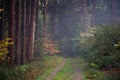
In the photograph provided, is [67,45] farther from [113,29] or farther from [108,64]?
[108,64]

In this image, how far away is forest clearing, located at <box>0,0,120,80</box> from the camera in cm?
2019

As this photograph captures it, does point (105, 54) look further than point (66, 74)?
Yes

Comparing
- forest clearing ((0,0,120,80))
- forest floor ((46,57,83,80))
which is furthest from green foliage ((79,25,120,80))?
forest floor ((46,57,83,80))

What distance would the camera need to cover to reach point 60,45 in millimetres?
54250

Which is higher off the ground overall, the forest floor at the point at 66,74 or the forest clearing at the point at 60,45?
the forest clearing at the point at 60,45

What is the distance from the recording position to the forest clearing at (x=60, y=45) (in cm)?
2019

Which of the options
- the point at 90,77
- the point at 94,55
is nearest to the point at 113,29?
the point at 94,55

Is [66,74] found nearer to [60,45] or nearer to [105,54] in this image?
[105,54]

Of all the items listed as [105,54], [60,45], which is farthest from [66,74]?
[60,45]

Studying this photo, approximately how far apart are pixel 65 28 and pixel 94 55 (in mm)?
33851

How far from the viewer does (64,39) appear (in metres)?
54.5

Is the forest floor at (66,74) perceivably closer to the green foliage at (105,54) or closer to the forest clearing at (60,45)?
the forest clearing at (60,45)

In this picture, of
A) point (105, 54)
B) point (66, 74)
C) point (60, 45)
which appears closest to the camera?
point (66, 74)

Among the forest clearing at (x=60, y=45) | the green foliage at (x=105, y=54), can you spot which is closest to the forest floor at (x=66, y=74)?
the forest clearing at (x=60, y=45)
